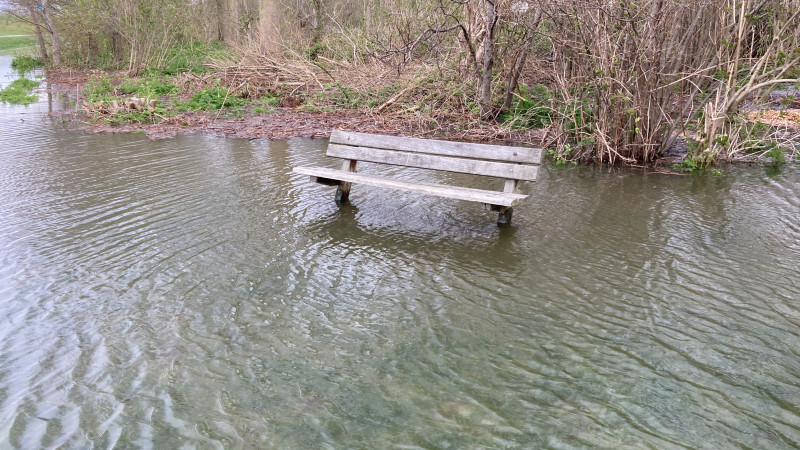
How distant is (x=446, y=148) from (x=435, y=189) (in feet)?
2.20

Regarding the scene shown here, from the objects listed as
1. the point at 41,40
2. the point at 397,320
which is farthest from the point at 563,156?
the point at 41,40

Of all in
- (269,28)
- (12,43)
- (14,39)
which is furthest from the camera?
(14,39)

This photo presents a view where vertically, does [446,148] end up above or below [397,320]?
above

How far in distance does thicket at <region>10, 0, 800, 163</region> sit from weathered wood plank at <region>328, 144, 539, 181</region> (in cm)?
264

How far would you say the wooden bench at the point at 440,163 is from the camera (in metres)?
6.23

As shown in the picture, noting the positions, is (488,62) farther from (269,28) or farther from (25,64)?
(25,64)

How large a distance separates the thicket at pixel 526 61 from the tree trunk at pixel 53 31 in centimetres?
511

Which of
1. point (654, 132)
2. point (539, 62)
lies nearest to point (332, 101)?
point (539, 62)

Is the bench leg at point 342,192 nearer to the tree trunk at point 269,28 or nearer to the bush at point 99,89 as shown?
the tree trunk at point 269,28

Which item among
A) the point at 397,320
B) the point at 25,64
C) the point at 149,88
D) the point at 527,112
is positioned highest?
the point at 25,64

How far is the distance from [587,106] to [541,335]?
654cm

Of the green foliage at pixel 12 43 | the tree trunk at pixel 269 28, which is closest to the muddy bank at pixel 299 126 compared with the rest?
the tree trunk at pixel 269 28

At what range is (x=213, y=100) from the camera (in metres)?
15.0

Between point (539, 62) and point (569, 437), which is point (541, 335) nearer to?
point (569, 437)
